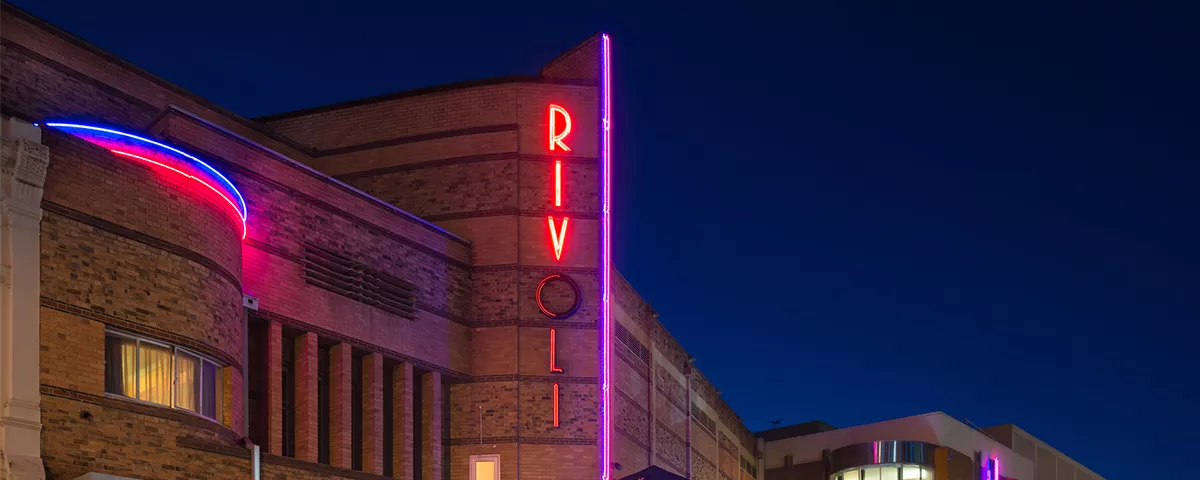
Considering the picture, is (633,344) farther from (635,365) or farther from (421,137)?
(421,137)

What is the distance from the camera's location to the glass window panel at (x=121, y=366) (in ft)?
77.5

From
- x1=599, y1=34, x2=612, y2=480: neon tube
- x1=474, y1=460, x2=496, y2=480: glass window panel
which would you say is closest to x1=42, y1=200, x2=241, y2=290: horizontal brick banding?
x1=474, y1=460, x2=496, y2=480: glass window panel

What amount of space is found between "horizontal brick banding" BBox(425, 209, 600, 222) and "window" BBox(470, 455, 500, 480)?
6413mm

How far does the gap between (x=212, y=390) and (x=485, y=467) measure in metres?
11.5

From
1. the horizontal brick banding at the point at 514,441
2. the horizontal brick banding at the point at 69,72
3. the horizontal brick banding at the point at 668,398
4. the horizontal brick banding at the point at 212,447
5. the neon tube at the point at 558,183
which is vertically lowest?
the horizontal brick banding at the point at 212,447

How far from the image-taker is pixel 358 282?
33.8m

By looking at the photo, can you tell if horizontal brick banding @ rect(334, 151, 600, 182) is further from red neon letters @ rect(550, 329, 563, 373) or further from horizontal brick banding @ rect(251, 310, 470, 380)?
horizontal brick banding @ rect(251, 310, 470, 380)

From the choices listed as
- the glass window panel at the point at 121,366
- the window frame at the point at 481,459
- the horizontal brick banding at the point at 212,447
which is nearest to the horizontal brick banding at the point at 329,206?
the window frame at the point at 481,459

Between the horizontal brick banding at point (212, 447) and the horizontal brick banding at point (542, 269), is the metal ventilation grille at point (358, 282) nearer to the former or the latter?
the horizontal brick banding at point (542, 269)

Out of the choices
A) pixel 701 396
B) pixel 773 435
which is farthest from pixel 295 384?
pixel 773 435

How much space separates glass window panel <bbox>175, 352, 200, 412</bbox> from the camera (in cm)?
2508

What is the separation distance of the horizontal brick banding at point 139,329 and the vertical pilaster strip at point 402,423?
Answer: 8.13 meters

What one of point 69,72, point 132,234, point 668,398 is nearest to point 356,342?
point 69,72

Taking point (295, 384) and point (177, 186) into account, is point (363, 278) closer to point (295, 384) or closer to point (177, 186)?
point (295, 384)
